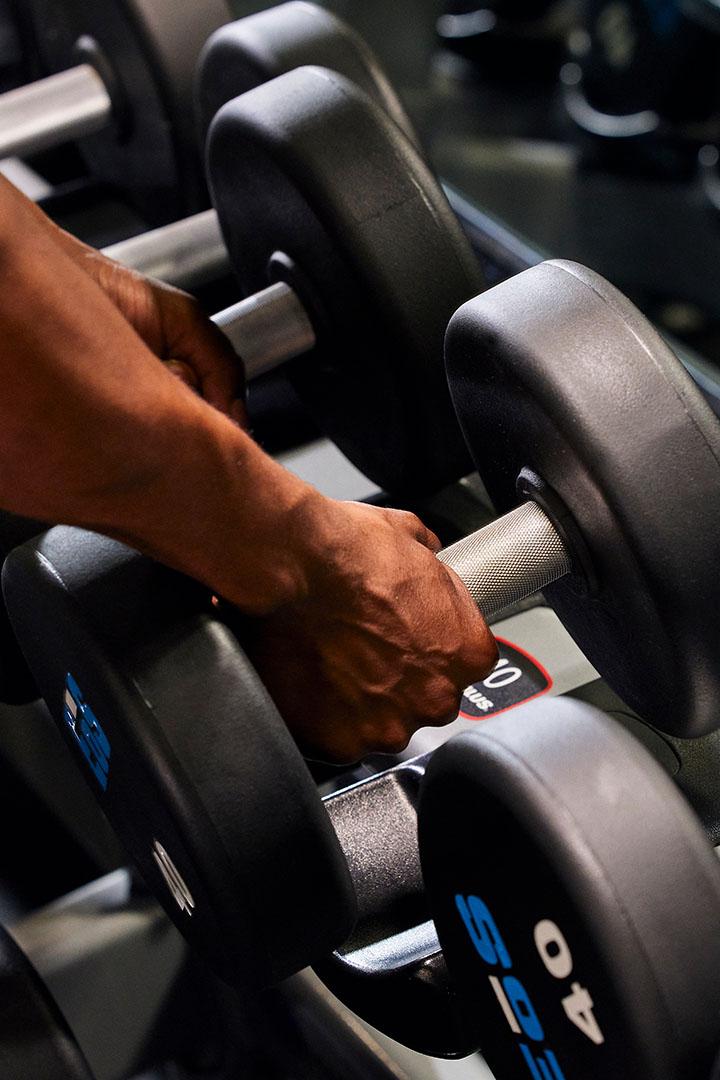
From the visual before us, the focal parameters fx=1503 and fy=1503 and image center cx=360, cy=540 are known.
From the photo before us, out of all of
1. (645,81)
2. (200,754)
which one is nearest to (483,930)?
(200,754)

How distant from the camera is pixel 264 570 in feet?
2.75

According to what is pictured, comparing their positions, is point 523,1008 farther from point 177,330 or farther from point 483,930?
point 177,330

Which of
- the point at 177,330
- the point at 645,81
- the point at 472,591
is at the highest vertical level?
the point at 177,330

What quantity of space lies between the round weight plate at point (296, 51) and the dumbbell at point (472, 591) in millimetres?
393

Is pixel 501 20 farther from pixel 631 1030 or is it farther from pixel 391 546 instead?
pixel 631 1030

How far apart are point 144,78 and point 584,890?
43.2 inches

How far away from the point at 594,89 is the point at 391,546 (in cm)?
178

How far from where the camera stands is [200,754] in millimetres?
811

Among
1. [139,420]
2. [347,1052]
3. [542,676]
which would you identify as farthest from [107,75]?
[347,1052]

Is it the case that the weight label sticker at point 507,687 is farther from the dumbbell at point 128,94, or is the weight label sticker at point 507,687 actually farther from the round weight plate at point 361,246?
the dumbbell at point 128,94

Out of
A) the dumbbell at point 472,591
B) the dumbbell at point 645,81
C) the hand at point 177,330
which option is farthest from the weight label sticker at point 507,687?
the dumbbell at point 645,81

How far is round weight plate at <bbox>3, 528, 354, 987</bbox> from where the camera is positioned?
2.67 feet

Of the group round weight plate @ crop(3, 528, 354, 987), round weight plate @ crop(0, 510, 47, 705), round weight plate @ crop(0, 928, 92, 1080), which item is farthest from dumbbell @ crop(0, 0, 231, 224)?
round weight plate @ crop(0, 928, 92, 1080)

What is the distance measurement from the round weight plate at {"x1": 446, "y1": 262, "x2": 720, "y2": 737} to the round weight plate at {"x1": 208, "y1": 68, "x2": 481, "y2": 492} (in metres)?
0.15
